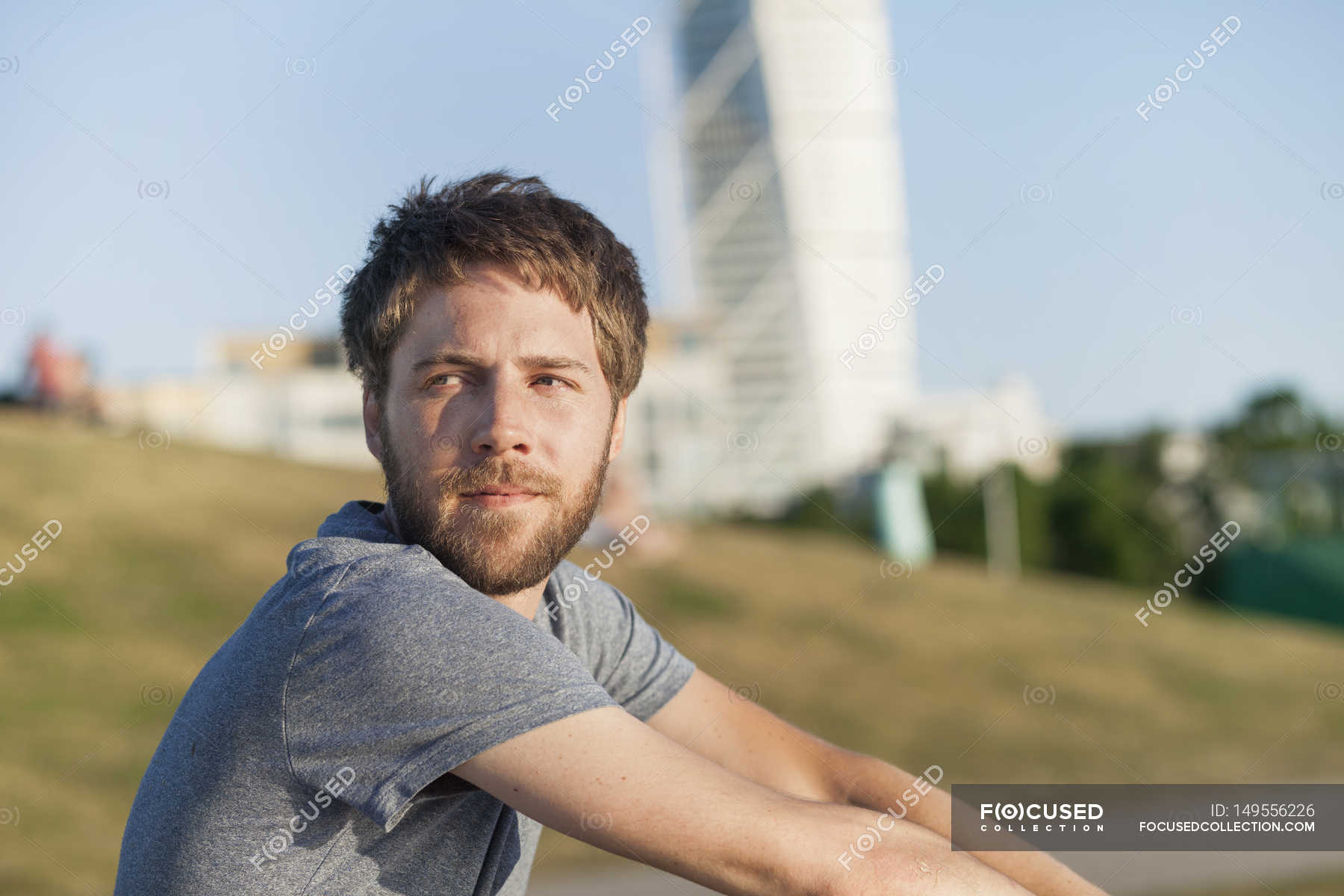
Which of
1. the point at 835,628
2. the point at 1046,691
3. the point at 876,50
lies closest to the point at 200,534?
the point at 835,628

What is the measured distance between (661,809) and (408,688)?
1.09ft

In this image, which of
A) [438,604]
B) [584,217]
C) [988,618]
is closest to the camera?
[438,604]

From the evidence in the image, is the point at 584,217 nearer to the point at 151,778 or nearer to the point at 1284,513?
the point at 151,778

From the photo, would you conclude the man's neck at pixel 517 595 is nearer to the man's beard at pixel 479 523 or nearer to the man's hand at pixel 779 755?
the man's beard at pixel 479 523

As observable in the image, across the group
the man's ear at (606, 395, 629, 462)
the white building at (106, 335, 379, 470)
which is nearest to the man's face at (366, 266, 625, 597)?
the man's ear at (606, 395, 629, 462)

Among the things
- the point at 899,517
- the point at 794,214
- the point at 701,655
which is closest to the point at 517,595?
the point at 701,655

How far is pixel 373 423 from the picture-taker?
194cm

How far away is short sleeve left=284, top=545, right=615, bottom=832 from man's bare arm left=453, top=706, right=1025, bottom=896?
0.11ft

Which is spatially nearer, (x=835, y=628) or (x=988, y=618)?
(x=835, y=628)

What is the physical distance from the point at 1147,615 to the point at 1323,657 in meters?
2.66

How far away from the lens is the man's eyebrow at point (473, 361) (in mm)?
1698

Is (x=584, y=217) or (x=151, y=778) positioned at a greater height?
(x=584, y=217)

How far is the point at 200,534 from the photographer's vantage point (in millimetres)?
11383

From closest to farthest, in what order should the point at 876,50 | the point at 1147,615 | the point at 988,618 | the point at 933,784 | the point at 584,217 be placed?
1. the point at 584,217
2. the point at 933,784
3. the point at 988,618
4. the point at 1147,615
5. the point at 876,50
